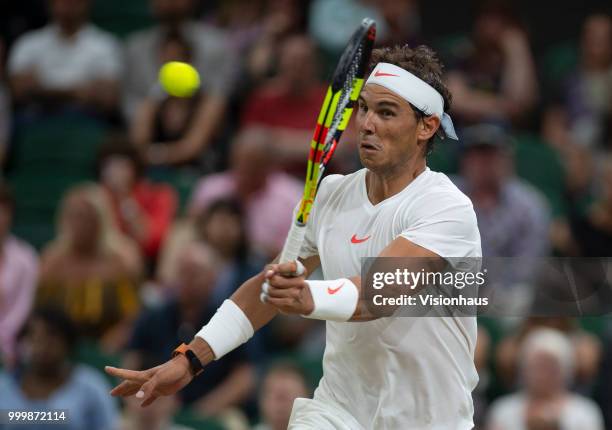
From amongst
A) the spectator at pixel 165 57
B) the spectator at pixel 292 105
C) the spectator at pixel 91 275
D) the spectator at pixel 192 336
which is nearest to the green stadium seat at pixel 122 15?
the spectator at pixel 165 57

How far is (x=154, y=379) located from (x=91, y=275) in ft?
13.8

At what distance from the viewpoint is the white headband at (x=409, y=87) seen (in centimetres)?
495

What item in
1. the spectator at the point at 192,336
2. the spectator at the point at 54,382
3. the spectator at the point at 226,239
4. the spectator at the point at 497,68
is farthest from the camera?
the spectator at the point at 497,68

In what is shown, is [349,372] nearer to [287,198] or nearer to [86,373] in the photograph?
[86,373]

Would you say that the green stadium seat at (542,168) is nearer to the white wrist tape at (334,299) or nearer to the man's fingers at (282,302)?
the white wrist tape at (334,299)

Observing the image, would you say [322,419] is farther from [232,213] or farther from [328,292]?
[232,213]

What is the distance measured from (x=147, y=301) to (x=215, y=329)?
12.8 feet

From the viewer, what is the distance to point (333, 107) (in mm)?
4809

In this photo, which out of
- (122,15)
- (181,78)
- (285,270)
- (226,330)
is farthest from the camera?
(122,15)

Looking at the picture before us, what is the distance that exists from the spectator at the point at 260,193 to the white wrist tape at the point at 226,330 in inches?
159

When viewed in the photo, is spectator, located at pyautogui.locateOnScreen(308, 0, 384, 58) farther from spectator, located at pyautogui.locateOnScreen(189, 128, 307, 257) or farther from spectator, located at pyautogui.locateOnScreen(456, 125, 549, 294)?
spectator, located at pyautogui.locateOnScreen(456, 125, 549, 294)

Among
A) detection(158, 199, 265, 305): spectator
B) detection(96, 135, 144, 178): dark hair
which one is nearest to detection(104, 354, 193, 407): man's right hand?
detection(158, 199, 265, 305): spectator

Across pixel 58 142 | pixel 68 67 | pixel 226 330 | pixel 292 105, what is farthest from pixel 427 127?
pixel 68 67

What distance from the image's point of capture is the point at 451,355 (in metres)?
4.96
